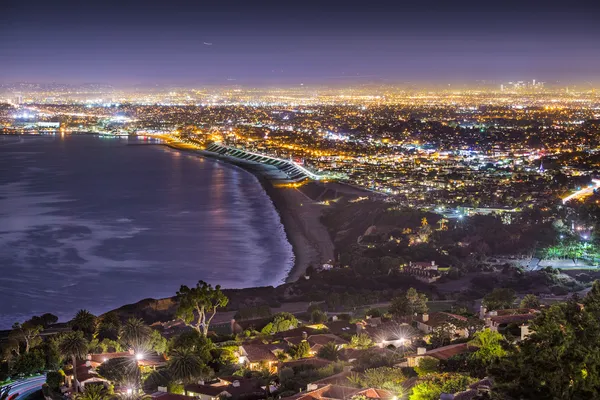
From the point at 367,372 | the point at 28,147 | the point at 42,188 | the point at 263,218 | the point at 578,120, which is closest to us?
the point at 367,372

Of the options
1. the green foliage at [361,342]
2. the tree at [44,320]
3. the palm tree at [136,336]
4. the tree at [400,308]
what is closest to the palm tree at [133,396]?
the palm tree at [136,336]

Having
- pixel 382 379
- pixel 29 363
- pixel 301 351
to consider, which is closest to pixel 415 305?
pixel 301 351

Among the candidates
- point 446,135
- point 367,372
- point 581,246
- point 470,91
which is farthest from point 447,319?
point 470,91

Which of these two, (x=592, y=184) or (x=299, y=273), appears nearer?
(x=299, y=273)

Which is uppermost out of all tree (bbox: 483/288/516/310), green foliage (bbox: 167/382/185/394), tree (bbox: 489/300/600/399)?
tree (bbox: 489/300/600/399)

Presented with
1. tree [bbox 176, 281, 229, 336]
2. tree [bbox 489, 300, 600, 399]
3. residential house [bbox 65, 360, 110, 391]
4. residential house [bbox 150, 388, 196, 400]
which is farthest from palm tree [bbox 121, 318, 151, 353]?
tree [bbox 489, 300, 600, 399]

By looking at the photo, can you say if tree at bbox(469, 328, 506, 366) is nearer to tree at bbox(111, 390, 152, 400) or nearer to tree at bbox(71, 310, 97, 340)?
tree at bbox(111, 390, 152, 400)

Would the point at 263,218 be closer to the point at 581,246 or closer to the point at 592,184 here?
the point at 581,246

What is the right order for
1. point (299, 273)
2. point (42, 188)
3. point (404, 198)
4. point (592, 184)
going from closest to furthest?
point (299, 273)
point (404, 198)
point (592, 184)
point (42, 188)
